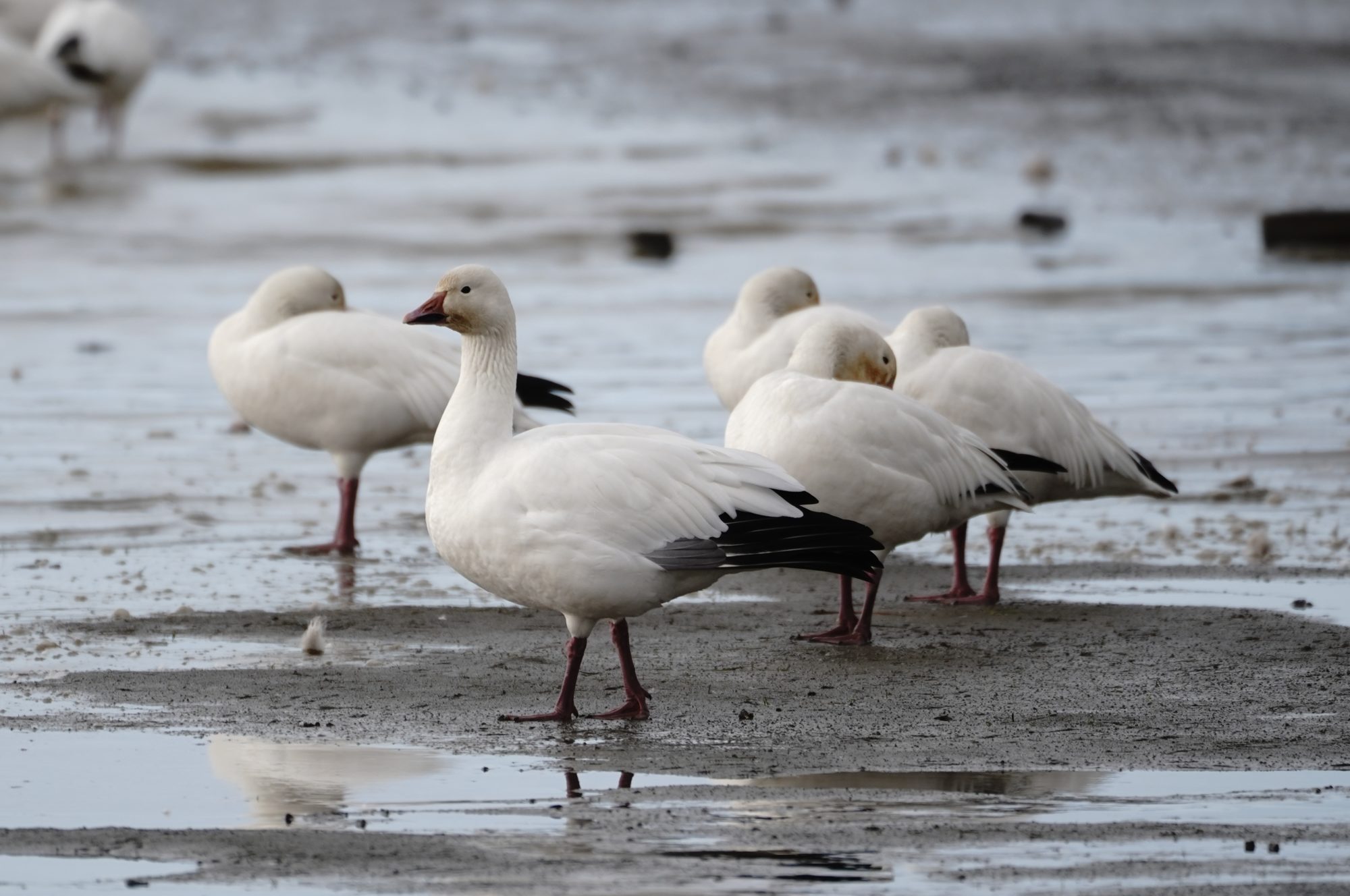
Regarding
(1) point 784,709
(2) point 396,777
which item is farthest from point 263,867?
(1) point 784,709

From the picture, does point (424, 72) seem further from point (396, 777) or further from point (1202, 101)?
point (396, 777)

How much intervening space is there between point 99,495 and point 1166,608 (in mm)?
5340

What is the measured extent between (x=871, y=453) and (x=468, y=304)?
5.73 ft

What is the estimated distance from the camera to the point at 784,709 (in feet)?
22.3

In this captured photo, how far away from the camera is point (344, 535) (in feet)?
31.6

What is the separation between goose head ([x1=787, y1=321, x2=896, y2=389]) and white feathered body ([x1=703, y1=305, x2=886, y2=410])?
4.58 feet

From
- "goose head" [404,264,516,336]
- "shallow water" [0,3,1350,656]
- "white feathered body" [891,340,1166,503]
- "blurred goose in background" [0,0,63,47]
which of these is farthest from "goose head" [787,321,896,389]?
"blurred goose in background" [0,0,63,47]

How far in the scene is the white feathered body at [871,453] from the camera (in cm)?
788

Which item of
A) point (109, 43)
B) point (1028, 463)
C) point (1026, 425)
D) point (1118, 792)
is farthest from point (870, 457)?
point (109, 43)

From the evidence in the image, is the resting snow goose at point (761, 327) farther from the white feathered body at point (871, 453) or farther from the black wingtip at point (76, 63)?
the black wingtip at point (76, 63)

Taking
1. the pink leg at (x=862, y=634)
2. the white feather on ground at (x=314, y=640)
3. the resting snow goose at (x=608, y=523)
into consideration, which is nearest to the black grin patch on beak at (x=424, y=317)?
the resting snow goose at (x=608, y=523)

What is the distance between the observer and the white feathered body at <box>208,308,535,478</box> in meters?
9.93

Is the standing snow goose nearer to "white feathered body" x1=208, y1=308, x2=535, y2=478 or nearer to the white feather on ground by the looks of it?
the white feather on ground

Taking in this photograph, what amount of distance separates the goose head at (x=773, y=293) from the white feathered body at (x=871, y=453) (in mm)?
2614
